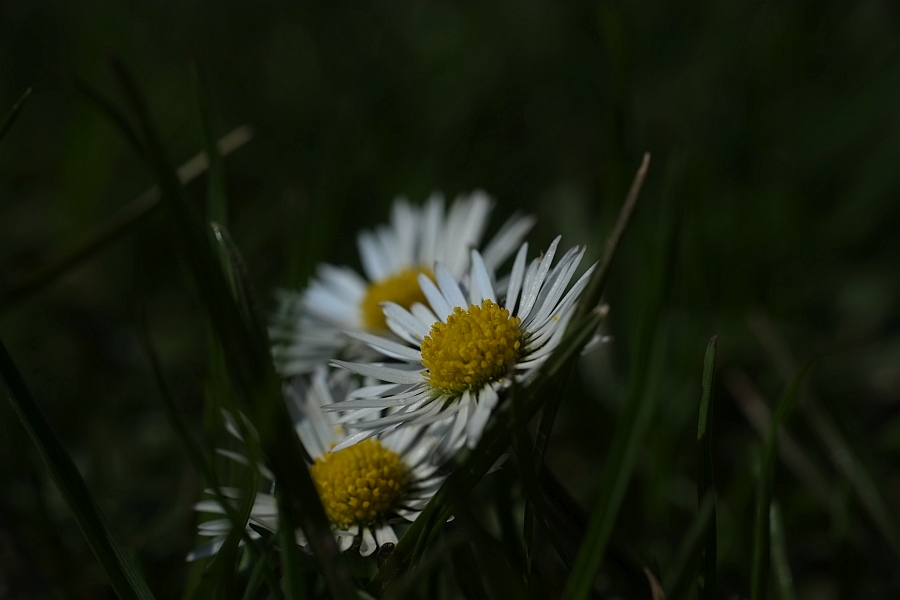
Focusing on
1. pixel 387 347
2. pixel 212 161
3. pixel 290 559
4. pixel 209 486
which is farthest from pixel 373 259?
pixel 290 559

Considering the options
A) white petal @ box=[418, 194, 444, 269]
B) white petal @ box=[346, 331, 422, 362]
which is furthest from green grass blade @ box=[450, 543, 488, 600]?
white petal @ box=[418, 194, 444, 269]

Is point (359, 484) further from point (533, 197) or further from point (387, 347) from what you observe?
point (533, 197)

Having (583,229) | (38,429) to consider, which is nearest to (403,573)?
(38,429)

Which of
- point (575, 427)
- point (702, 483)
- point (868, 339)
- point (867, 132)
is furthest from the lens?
point (867, 132)

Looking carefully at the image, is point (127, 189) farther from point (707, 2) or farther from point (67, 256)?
point (707, 2)

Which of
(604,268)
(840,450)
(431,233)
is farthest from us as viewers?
(431,233)

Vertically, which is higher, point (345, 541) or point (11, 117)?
point (11, 117)

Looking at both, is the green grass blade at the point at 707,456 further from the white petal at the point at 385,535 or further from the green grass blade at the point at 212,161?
the green grass blade at the point at 212,161
